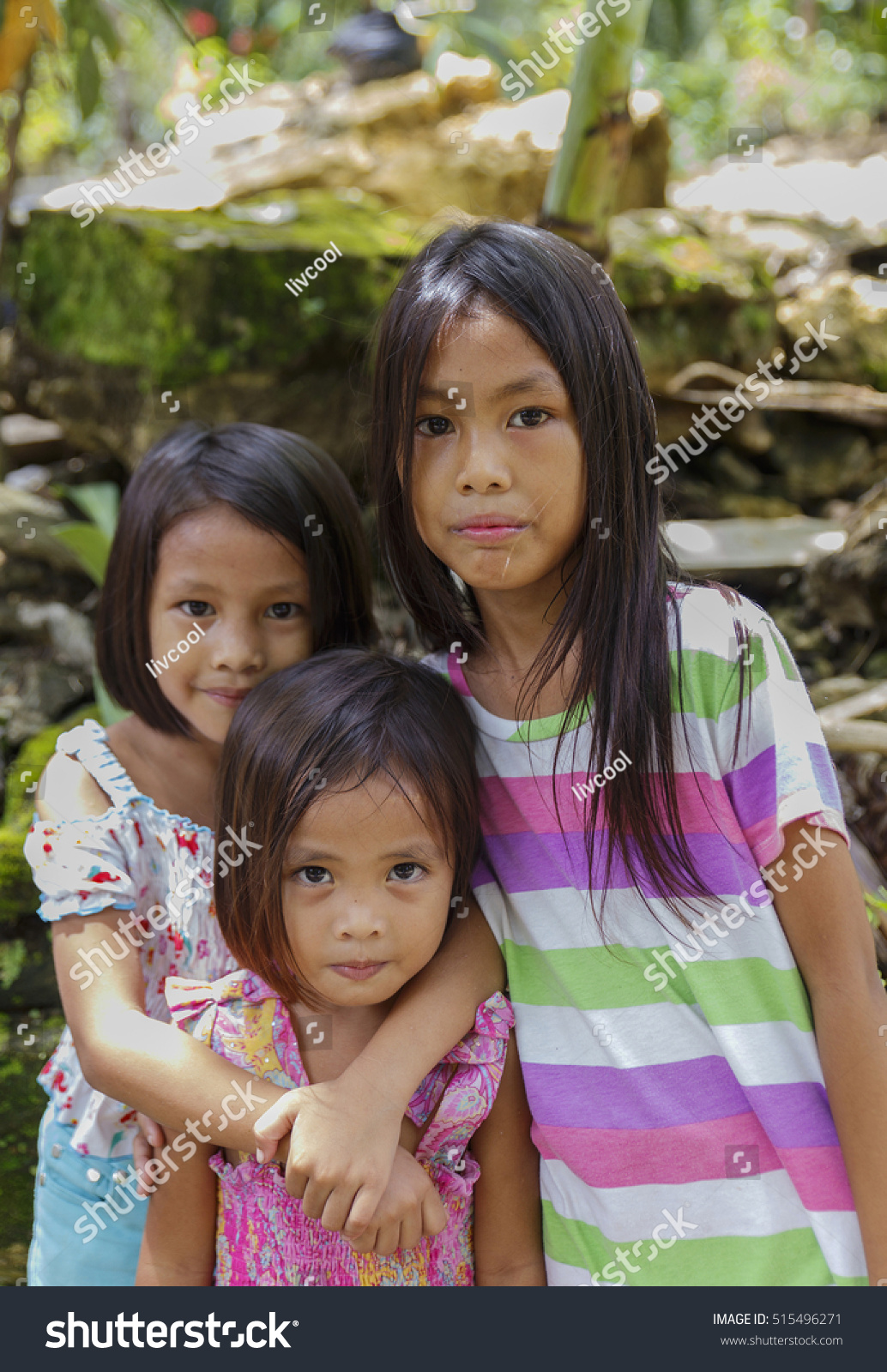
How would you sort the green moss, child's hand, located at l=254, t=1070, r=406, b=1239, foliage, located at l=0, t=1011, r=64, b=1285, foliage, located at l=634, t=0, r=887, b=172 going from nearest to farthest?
child's hand, located at l=254, t=1070, r=406, b=1239, foliage, located at l=0, t=1011, r=64, b=1285, the green moss, foliage, located at l=634, t=0, r=887, b=172

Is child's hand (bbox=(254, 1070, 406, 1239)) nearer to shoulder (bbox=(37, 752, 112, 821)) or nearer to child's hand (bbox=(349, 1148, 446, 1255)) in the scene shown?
child's hand (bbox=(349, 1148, 446, 1255))

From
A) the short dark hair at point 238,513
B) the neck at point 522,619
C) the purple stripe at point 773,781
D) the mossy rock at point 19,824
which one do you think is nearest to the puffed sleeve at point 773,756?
the purple stripe at point 773,781

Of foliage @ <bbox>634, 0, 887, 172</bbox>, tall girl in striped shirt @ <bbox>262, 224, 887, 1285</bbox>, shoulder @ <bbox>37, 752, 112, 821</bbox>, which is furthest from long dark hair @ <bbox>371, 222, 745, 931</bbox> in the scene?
foliage @ <bbox>634, 0, 887, 172</bbox>

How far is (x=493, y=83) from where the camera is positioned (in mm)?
5379

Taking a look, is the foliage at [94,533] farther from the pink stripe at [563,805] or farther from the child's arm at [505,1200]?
the child's arm at [505,1200]

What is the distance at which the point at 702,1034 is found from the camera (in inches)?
51.1

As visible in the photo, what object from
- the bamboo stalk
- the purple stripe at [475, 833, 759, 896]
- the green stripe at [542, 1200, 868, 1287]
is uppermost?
the bamboo stalk

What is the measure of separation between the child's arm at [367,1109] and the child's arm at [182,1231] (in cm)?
18

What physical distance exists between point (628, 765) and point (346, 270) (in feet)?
6.67

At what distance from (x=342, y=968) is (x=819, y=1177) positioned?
1.88 feet

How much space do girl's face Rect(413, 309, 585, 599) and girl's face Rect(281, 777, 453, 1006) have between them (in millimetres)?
300


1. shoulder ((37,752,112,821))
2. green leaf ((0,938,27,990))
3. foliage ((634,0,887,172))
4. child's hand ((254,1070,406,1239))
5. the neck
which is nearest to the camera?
child's hand ((254,1070,406,1239))

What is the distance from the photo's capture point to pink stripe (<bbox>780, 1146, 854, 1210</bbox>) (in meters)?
1.23

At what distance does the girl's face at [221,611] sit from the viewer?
154 centimetres
